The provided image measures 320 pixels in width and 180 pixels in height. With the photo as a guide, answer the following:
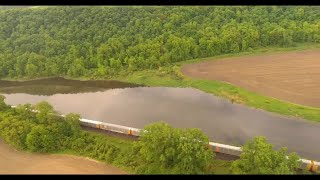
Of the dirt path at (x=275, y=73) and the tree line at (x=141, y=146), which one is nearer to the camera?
the tree line at (x=141, y=146)

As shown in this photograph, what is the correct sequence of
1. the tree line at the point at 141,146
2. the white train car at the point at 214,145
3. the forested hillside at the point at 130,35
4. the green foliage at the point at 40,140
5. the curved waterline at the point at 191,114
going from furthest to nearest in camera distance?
the forested hillside at the point at 130,35, the curved waterline at the point at 191,114, the green foliage at the point at 40,140, the white train car at the point at 214,145, the tree line at the point at 141,146

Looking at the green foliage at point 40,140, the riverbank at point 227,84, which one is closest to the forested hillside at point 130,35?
the riverbank at point 227,84

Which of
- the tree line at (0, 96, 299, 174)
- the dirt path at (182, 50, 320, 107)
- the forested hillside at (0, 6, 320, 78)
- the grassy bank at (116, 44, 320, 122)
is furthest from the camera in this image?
the forested hillside at (0, 6, 320, 78)

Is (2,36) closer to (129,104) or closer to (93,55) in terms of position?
(93,55)

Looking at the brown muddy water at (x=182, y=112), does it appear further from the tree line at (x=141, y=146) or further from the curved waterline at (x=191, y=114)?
the tree line at (x=141, y=146)

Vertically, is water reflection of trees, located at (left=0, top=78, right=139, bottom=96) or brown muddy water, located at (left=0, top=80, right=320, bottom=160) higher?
water reflection of trees, located at (left=0, top=78, right=139, bottom=96)

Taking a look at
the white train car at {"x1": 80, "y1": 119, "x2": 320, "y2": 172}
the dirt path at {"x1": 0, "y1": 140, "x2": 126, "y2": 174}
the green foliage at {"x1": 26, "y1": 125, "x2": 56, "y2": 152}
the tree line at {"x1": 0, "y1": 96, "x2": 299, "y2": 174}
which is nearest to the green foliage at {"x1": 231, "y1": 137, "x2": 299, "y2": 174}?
the tree line at {"x1": 0, "y1": 96, "x2": 299, "y2": 174}

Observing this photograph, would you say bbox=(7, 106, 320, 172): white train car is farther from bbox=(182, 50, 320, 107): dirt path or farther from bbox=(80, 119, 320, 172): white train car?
Result: bbox=(182, 50, 320, 107): dirt path
